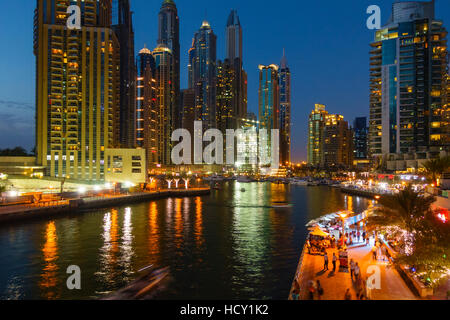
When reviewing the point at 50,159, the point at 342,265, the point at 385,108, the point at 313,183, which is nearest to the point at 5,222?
→ the point at 342,265

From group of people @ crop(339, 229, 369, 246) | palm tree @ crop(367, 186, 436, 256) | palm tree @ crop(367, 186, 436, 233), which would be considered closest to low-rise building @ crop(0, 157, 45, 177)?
group of people @ crop(339, 229, 369, 246)

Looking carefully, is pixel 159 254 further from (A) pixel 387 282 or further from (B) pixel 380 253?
(A) pixel 387 282

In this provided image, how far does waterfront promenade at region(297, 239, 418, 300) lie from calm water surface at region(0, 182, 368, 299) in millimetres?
2973

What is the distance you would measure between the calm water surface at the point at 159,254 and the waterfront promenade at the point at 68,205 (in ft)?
13.0

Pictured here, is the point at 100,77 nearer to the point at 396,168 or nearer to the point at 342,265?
the point at 396,168

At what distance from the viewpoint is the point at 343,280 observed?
70.6ft

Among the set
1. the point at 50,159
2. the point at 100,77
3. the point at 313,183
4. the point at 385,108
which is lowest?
the point at 313,183

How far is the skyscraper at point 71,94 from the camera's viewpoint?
5118 inches

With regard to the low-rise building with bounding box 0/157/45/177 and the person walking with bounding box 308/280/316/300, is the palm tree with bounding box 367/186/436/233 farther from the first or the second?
the low-rise building with bounding box 0/157/45/177

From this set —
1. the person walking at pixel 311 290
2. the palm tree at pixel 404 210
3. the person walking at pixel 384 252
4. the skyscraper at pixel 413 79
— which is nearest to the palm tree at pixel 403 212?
the palm tree at pixel 404 210

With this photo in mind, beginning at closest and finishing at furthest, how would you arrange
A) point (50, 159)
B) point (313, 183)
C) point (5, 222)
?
point (5, 222)
point (50, 159)
point (313, 183)

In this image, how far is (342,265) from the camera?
23.4 metres

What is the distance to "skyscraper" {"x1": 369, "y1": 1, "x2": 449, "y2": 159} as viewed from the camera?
133 metres
